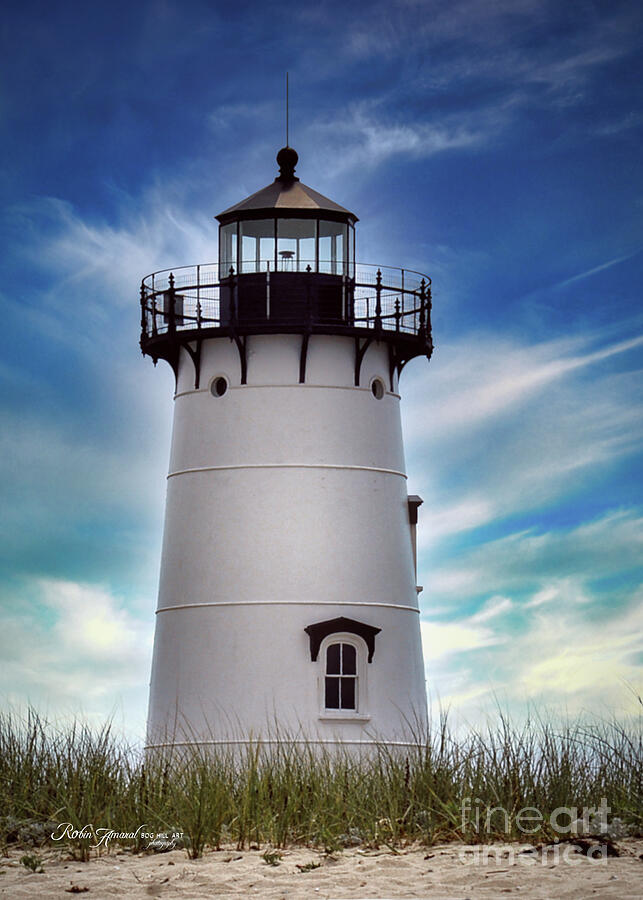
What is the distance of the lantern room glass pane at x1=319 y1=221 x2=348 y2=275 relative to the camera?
27.7 m

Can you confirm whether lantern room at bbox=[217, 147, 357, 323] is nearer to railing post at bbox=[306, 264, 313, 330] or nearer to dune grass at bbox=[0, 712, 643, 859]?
railing post at bbox=[306, 264, 313, 330]

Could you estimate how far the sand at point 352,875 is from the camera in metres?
11.6

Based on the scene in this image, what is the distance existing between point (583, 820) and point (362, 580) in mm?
12929

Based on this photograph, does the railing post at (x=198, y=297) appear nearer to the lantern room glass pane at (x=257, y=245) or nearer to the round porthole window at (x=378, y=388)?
the lantern room glass pane at (x=257, y=245)

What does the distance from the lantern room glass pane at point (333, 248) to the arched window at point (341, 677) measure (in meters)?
7.66

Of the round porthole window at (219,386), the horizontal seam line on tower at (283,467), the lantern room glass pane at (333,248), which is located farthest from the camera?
the lantern room glass pane at (333,248)

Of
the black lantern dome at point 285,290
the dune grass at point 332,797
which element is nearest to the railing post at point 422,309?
the black lantern dome at point 285,290

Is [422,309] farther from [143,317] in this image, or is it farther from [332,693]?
[332,693]

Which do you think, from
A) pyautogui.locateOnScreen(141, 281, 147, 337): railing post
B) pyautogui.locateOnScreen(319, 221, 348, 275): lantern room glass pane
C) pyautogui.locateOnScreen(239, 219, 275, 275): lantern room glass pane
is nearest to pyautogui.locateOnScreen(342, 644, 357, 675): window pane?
pyautogui.locateOnScreen(319, 221, 348, 275): lantern room glass pane

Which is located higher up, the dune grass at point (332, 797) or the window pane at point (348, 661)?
the window pane at point (348, 661)

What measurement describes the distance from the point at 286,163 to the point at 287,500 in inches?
302

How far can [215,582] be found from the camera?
26109mm

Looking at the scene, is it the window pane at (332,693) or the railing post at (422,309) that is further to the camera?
the railing post at (422,309)

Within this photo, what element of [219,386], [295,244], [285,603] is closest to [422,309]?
[295,244]
